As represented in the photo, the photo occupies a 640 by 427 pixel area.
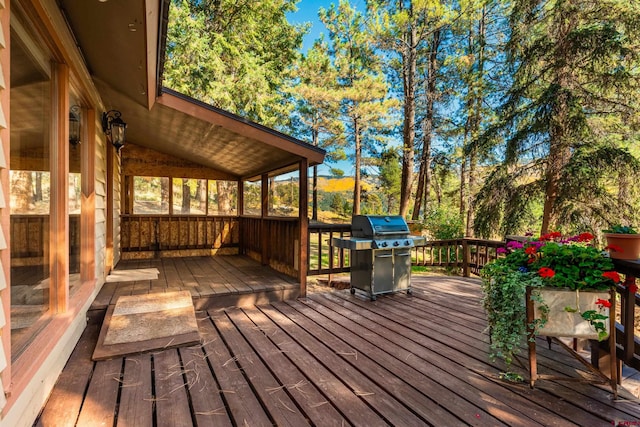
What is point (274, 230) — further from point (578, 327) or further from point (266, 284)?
point (578, 327)

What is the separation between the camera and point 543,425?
5.69 feet

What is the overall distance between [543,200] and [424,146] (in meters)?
6.87

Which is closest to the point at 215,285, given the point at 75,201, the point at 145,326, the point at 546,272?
the point at 145,326

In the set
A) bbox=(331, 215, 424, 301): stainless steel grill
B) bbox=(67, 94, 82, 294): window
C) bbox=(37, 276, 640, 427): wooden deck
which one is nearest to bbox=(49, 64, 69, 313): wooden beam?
bbox=(67, 94, 82, 294): window

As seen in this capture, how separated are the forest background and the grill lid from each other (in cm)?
355

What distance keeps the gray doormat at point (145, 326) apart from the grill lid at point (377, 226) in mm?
2264

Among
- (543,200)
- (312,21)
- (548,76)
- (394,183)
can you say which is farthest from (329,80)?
(543,200)

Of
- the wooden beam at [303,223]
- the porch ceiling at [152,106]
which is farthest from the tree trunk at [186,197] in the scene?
the wooden beam at [303,223]

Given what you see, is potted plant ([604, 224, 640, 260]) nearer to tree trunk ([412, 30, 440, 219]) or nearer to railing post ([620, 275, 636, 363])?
railing post ([620, 275, 636, 363])

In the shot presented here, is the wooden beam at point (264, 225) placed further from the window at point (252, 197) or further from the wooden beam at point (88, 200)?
the wooden beam at point (88, 200)

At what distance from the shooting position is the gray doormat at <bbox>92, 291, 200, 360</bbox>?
2598 millimetres

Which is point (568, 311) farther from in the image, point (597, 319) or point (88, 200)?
point (88, 200)

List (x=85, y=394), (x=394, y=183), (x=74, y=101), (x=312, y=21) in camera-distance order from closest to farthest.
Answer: (x=85, y=394), (x=74, y=101), (x=312, y=21), (x=394, y=183)

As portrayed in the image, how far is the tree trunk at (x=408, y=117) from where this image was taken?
11.0 metres
